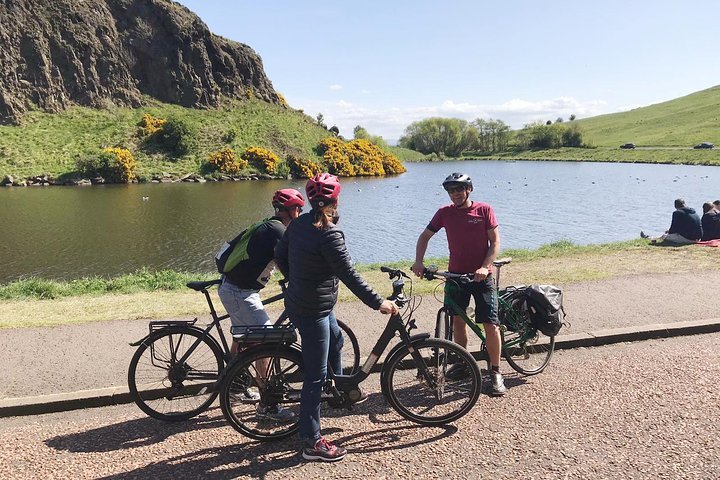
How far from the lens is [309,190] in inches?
163

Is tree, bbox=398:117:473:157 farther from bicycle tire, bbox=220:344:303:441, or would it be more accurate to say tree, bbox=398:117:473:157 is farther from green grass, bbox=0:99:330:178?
bicycle tire, bbox=220:344:303:441

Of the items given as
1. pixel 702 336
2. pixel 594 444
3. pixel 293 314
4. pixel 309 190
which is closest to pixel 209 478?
pixel 293 314

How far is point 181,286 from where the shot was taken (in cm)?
1208

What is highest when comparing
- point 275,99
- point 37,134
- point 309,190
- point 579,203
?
point 275,99

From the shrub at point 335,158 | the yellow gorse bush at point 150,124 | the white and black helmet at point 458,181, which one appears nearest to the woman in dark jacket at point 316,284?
the white and black helmet at point 458,181

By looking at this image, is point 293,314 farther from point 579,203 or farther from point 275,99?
point 275,99

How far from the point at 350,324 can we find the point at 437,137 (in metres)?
136

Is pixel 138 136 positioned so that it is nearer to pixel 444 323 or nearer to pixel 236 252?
pixel 236 252

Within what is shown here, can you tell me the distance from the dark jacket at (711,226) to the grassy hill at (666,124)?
10923cm

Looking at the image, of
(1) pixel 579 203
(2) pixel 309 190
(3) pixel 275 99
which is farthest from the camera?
(3) pixel 275 99

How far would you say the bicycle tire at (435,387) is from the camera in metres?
5.01

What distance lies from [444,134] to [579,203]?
104952 mm

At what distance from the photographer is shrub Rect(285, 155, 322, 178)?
2665 inches

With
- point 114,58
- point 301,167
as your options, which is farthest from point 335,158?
point 114,58
